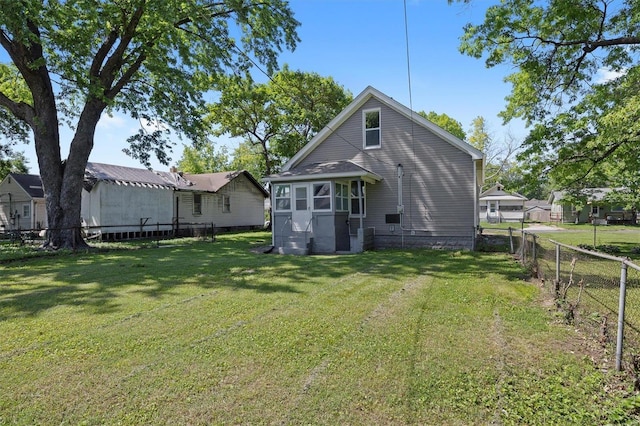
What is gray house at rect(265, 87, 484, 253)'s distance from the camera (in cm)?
1359

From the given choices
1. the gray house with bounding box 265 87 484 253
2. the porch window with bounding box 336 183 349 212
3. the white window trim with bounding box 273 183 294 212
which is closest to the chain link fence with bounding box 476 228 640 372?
the gray house with bounding box 265 87 484 253

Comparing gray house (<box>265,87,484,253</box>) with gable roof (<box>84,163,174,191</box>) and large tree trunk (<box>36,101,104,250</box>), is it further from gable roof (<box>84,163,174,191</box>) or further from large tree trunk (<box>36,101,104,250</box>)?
gable roof (<box>84,163,174,191</box>)

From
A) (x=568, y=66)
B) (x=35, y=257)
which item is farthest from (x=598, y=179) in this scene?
Answer: (x=35, y=257)

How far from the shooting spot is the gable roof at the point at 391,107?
44.9 ft

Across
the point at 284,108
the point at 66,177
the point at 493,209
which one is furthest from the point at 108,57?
the point at 493,209

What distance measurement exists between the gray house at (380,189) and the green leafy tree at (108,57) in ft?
18.9

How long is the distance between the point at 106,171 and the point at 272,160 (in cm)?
1301

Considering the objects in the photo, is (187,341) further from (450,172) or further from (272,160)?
(272,160)

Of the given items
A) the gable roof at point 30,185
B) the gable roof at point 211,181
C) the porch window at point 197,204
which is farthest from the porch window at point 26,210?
the porch window at point 197,204

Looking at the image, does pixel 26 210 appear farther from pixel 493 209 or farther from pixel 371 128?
pixel 493 209

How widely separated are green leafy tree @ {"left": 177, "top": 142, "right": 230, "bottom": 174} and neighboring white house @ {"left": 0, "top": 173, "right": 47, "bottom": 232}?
27.8m

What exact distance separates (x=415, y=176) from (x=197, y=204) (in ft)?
54.8

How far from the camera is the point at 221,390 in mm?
3156

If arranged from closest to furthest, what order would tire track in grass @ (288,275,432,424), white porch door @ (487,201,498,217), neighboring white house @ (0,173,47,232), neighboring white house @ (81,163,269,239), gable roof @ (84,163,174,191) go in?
tire track in grass @ (288,275,432,424)
gable roof @ (84,163,174,191)
neighboring white house @ (81,163,269,239)
neighboring white house @ (0,173,47,232)
white porch door @ (487,201,498,217)
